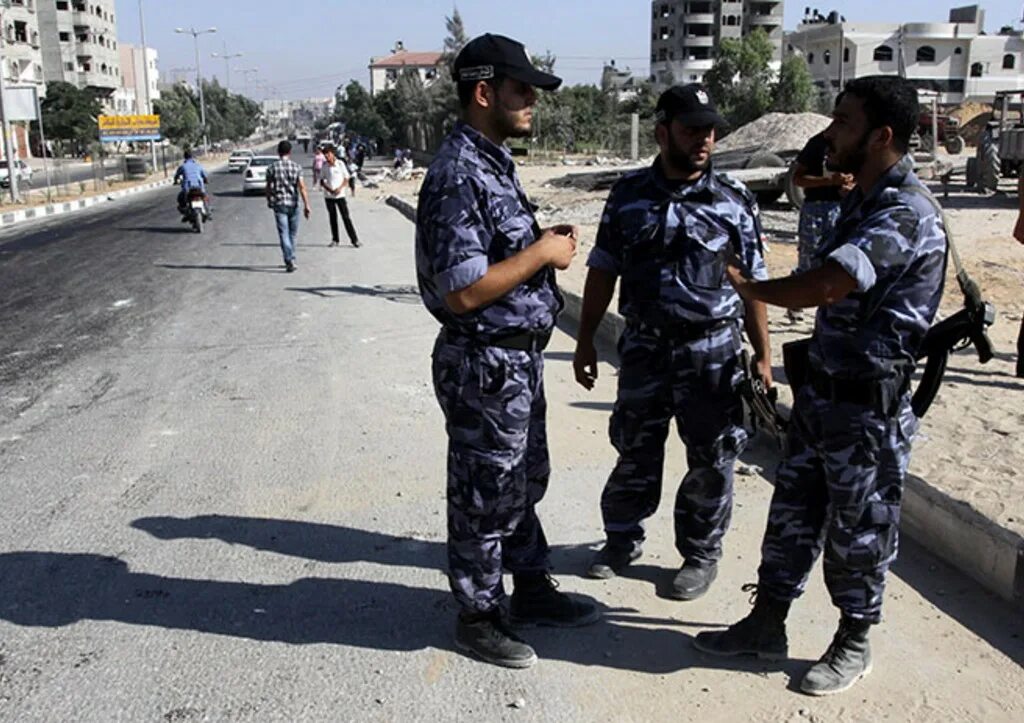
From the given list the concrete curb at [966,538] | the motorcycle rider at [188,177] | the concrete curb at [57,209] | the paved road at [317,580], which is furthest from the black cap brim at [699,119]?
the concrete curb at [57,209]

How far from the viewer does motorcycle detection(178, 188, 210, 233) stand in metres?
18.2

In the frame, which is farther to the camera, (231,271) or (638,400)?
(231,271)

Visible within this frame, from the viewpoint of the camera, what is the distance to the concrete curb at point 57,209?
75.2 ft

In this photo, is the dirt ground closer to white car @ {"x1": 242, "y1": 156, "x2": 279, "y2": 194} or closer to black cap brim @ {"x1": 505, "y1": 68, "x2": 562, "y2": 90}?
black cap brim @ {"x1": 505, "y1": 68, "x2": 562, "y2": 90}

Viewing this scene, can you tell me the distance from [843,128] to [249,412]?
4370 mm

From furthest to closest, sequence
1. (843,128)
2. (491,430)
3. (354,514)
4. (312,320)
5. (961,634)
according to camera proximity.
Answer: (312,320) < (354,514) < (961,634) < (491,430) < (843,128)

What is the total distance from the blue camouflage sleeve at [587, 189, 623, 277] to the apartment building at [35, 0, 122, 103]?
9957 cm

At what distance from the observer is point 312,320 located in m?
9.23

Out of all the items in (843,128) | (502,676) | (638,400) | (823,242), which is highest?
(843,128)

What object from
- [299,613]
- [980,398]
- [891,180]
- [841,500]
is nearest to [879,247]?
[891,180]

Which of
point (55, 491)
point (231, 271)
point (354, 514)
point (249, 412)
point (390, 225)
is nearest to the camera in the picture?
point (354, 514)

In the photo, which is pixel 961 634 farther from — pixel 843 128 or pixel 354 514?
pixel 354 514

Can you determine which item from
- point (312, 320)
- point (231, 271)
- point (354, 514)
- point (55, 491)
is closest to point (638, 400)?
point (354, 514)

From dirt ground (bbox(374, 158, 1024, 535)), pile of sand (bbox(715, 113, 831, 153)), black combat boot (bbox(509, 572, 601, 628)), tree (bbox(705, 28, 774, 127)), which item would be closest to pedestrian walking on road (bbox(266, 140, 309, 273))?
dirt ground (bbox(374, 158, 1024, 535))
